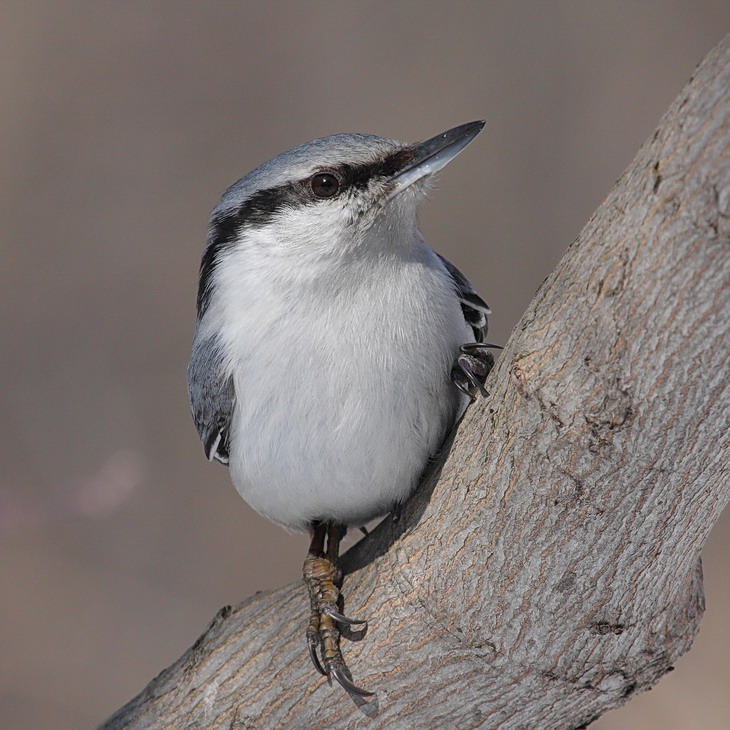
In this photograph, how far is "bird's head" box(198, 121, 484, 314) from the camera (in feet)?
6.91

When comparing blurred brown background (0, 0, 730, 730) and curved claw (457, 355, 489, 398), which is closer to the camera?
curved claw (457, 355, 489, 398)

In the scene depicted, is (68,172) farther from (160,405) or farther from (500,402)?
(500,402)

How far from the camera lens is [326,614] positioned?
2133mm

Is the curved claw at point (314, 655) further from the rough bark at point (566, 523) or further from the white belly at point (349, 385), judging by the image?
the white belly at point (349, 385)

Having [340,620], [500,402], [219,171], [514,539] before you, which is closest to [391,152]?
[500,402]

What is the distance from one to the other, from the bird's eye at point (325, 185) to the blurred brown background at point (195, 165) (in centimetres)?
232

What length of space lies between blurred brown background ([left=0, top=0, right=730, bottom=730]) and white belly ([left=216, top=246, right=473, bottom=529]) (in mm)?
2238

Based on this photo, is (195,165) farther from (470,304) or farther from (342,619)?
(342,619)

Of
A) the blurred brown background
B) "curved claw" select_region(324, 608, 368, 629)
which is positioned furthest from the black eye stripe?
the blurred brown background

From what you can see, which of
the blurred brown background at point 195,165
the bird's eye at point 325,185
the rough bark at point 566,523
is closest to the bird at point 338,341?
the bird's eye at point 325,185

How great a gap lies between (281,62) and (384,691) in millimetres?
3538

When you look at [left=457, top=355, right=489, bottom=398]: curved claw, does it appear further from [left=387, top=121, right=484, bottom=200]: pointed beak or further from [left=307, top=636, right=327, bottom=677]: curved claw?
[left=307, top=636, right=327, bottom=677]: curved claw

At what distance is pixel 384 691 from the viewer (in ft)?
6.65

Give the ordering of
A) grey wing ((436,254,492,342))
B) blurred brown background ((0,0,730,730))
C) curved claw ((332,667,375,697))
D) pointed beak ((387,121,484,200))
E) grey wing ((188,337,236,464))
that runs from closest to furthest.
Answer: curved claw ((332,667,375,697)), pointed beak ((387,121,484,200)), grey wing ((188,337,236,464)), grey wing ((436,254,492,342)), blurred brown background ((0,0,730,730))
